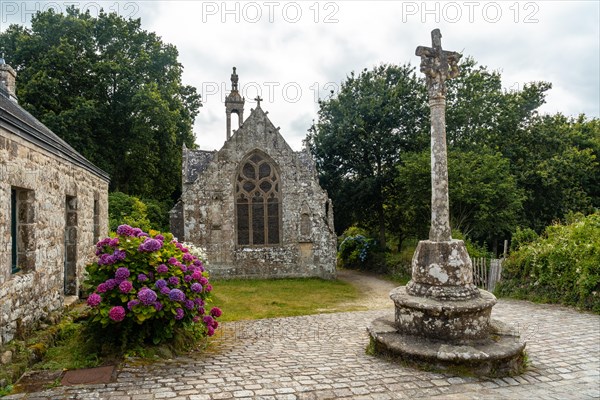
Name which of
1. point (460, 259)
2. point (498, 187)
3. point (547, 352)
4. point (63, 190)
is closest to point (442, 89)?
point (460, 259)

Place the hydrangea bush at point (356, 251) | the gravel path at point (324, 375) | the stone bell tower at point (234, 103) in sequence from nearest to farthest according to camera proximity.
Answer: the gravel path at point (324, 375) → the stone bell tower at point (234, 103) → the hydrangea bush at point (356, 251)

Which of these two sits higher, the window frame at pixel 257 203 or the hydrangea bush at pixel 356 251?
the window frame at pixel 257 203

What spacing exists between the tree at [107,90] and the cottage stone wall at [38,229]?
13565mm

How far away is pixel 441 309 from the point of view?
5516 millimetres

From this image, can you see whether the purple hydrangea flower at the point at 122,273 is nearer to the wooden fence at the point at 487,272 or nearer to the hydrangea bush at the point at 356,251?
the wooden fence at the point at 487,272

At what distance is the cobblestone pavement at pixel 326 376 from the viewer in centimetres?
A: 418

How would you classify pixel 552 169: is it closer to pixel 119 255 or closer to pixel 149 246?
pixel 149 246

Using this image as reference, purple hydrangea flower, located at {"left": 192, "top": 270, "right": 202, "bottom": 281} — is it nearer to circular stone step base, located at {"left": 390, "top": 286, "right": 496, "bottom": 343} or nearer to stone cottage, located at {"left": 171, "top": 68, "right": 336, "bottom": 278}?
circular stone step base, located at {"left": 390, "top": 286, "right": 496, "bottom": 343}

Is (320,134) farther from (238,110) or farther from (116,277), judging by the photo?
(116,277)

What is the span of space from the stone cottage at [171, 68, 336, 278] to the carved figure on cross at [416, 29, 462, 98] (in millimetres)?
11966

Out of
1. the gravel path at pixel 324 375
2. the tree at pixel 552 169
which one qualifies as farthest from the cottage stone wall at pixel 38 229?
the tree at pixel 552 169

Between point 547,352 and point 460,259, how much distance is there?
189cm

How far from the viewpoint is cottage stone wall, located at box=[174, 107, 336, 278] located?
17562mm

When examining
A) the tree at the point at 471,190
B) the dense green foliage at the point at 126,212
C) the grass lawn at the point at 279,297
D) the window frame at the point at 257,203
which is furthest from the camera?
the window frame at the point at 257,203
